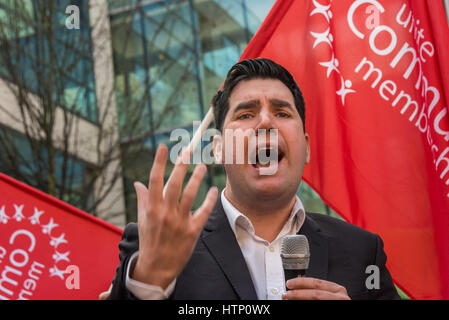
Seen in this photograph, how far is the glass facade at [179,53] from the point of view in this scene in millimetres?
10367

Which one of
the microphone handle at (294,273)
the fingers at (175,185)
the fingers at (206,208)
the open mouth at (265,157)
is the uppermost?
the open mouth at (265,157)

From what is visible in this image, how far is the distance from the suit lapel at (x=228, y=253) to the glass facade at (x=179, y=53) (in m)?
7.53

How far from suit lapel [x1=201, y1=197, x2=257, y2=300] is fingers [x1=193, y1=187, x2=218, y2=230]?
0.70 m

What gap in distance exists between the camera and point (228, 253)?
2424mm

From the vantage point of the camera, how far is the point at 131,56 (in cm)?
1095

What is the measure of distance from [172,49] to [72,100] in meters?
3.20

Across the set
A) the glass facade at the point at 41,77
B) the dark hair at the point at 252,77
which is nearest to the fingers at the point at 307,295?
the dark hair at the point at 252,77

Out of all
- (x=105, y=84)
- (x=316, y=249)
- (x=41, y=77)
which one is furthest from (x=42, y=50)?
(x=316, y=249)

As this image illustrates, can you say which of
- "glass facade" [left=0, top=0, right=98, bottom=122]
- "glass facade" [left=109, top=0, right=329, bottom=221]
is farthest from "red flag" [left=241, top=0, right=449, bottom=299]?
"glass facade" [left=109, top=0, right=329, bottom=221]

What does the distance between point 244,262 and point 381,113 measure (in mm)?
1443

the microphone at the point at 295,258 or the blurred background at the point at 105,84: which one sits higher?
the blurred background at the point at 105,84

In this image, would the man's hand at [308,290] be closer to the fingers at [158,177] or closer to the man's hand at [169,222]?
the man's hand at [169,222]

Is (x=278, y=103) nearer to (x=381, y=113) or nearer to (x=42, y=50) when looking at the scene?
(x=381, y=113)
